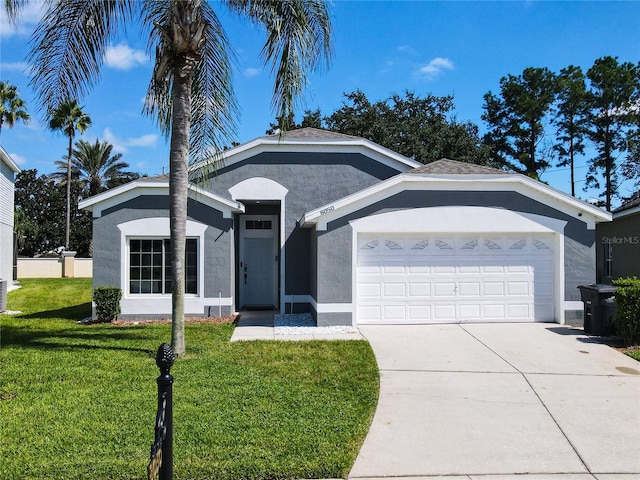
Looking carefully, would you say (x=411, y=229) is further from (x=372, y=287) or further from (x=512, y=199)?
(x=512, y=199)

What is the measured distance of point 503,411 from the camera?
19.5ft

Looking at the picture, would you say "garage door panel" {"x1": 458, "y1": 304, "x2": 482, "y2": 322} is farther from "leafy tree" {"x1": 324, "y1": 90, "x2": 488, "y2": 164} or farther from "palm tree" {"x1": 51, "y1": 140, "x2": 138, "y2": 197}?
"palm tree" {"x1": 51, "y1": 140, "x2": 138, "y2": 197}

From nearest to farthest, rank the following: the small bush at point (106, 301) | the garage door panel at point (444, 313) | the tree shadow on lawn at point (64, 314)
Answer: the garage door panel at point (444, 313) → the small bush at point (106, 301) → the tree shadow on lawn at point (64, 314)

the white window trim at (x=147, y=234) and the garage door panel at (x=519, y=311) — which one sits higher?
the white window trim at (x=147, y=234)

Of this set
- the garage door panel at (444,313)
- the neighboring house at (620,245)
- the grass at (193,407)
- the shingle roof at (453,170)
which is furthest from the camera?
the neighboring house at (620,245)

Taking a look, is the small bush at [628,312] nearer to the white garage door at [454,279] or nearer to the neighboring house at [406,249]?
the neighboring house at [406,249]

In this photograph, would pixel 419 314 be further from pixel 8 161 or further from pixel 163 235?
pixel 8 161

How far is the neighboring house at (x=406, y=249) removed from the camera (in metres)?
11.4

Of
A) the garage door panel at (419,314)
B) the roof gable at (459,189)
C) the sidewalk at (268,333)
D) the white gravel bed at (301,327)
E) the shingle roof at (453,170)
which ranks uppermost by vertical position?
the shingle roof at (453,170)

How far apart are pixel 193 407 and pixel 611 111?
38.7 metres

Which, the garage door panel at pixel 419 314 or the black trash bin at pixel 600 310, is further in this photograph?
the garage door panel at pixel 419 314

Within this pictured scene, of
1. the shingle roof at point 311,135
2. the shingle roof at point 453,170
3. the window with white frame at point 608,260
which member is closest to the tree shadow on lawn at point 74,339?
the shingle roof at point 311,135

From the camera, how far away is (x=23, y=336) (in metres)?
10.5

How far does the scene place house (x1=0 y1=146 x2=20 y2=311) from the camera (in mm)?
20484
